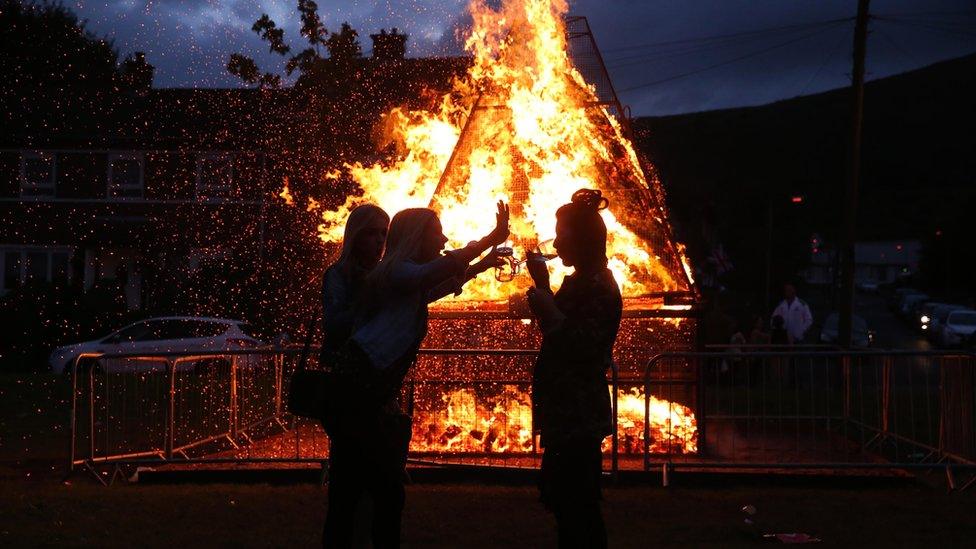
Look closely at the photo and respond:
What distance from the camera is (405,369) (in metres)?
5.22

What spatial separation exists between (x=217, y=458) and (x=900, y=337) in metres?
49.9

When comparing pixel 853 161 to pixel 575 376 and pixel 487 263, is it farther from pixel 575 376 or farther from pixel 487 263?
pixel 575 376

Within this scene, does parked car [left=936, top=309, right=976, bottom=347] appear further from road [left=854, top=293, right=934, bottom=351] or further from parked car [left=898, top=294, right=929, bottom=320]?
parked car [left=898, top=294, right=929, bottom=320]

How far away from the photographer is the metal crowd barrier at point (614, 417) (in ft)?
31.4

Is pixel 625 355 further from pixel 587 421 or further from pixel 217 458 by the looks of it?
pixel 587 421

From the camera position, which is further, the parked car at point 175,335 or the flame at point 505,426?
the parked car at point 175,335

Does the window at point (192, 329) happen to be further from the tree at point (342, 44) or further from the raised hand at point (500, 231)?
the raised hand at point (500, 231)

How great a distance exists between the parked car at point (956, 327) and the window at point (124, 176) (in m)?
29.6

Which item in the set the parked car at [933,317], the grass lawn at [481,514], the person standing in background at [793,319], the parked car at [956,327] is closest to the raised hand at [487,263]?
the grass lawn at [481,514]

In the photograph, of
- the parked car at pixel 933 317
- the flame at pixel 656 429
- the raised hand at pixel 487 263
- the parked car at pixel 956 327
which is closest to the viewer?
the raised hand at pixel 487 263

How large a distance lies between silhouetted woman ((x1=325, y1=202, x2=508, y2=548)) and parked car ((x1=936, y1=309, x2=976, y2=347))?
1569 inches

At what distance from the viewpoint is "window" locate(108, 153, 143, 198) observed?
40.4 meters

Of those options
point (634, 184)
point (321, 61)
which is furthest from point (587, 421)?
point (321, 61)

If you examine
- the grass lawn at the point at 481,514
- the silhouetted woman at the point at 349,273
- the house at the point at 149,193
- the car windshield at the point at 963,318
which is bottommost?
the grass lawn at the point at 481,514
